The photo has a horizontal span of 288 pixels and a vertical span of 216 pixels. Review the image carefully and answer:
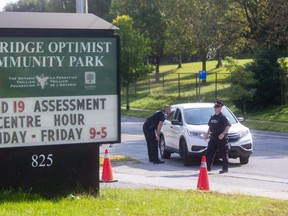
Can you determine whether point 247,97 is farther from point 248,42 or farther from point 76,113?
point 76,113

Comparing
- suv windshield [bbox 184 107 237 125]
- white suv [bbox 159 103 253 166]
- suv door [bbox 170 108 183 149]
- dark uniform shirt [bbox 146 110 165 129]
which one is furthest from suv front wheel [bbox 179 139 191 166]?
dark uniform shirt [bbox 146 110 165 129]

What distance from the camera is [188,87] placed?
59.3 m

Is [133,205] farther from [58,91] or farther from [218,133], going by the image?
[218,133]

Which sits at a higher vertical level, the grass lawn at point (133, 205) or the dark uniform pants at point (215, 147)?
the grass lawn at point (133, 205)

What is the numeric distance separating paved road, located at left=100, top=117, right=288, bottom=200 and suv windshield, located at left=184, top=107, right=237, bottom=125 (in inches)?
48.1

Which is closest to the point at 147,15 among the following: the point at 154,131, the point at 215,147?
the point at 154,131

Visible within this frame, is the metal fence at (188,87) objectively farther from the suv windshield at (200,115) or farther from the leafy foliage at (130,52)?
the suv windshield at (200,115)

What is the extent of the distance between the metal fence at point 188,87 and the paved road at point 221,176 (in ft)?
82.4

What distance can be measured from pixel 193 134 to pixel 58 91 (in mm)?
9693

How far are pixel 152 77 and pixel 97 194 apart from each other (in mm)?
63938

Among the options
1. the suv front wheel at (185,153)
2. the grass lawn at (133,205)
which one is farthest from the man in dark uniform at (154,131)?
the grass lawn at (133,205)

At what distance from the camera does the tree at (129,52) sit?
52000 millimetres

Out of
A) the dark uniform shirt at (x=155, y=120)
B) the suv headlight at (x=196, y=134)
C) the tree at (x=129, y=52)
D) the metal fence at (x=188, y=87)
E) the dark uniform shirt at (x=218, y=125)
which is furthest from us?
the tree at (x=129, y=52)

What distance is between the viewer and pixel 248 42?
48.1 meters
